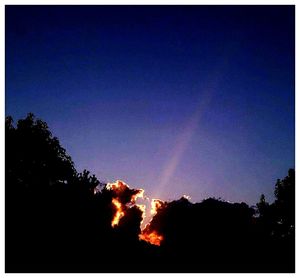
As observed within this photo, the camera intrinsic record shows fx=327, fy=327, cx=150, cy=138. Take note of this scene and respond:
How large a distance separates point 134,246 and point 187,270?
643cm

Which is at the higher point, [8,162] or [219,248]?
[8,162]

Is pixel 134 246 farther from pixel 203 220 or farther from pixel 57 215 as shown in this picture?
pixel 203 220

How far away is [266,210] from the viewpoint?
62438mm

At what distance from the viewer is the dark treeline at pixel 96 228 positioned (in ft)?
91.5

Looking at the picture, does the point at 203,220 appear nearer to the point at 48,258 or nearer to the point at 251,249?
the point at 251,249

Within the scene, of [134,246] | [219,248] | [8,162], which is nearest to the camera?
[134,246]

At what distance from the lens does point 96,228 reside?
34219 mm

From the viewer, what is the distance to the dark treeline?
27875mm

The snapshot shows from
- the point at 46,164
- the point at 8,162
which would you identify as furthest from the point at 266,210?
the point at 8,162

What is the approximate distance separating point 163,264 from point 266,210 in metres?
37.5

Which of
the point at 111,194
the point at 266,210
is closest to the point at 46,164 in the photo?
the point at 111,194

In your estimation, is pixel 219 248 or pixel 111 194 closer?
pixel 111 194

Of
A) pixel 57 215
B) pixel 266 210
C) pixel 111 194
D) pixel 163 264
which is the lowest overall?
pixel 163 264
